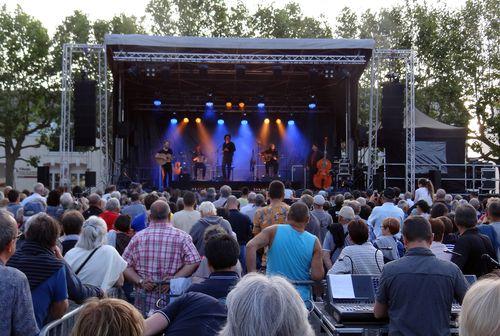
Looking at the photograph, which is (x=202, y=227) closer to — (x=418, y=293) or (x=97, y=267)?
(x=97, y=267)

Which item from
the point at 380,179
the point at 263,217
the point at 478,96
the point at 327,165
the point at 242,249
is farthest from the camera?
the point at 478,96

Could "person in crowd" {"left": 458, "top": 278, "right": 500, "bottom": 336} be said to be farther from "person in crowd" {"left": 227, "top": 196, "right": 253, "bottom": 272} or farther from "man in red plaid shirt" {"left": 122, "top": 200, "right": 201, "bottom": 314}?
"person in crowd" {"left": 227, "top": 196, "right": 253, "bottom": 272}

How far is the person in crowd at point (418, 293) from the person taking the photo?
4273 mm

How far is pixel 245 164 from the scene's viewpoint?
83.9ft

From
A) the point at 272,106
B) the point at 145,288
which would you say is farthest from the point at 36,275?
the point at 272,106

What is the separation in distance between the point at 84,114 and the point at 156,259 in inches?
512

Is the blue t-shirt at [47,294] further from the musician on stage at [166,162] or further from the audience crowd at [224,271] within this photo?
the musician on stage at [166,162]

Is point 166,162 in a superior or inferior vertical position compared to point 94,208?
superior

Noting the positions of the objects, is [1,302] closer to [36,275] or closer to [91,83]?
[36,275]

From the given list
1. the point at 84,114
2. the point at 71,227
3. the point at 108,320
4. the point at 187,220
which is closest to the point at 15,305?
the point at 108,320

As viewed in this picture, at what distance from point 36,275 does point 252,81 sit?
61.9 ft

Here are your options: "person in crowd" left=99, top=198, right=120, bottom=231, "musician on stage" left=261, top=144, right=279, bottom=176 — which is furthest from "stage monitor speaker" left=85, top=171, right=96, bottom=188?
"person in crowd" left=99, top=198, right=120, bottom=231

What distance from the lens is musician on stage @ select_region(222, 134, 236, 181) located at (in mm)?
22312

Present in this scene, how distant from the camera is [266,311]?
2283 mm
